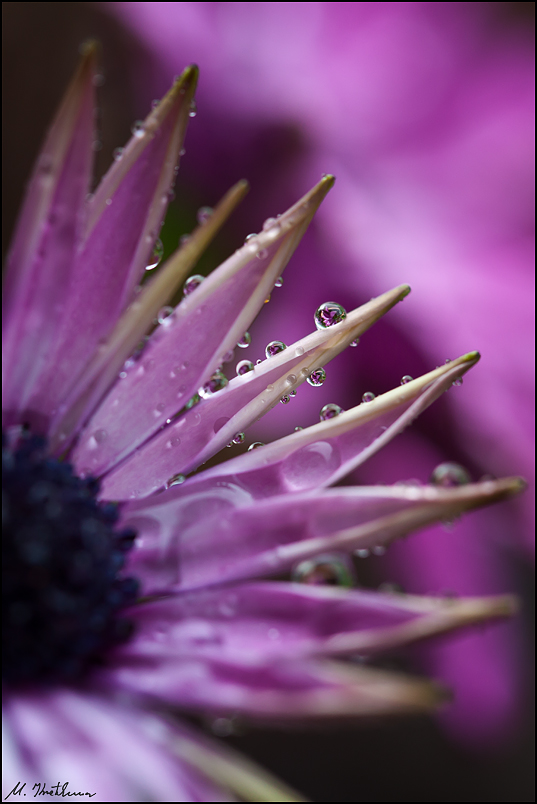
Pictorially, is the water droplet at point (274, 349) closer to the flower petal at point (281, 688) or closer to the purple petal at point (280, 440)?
the purple petal at point (280, 440)

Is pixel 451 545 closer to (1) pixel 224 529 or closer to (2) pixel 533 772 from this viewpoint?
(2) pixel 533 772

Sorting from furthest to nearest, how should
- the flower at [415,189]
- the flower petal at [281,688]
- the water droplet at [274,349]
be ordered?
the flower at [415,189] < the water droplet at [274,349] < the flower petal at [281,688]

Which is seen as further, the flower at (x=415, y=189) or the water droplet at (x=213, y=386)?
the flower at (x=415, y=189)

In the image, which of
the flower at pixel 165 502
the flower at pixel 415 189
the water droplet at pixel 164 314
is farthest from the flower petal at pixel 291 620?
the flower at pixel 415 189

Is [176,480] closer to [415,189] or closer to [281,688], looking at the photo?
[281,688]
